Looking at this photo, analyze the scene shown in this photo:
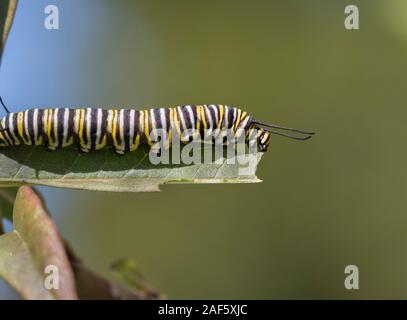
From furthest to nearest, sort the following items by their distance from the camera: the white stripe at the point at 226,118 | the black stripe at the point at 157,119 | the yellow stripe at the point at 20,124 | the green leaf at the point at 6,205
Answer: the white stripe at the point at 226,118, the black stripe at the point at 157,119, the yellow stripe at the point at 20,124, the green leaf at the point at 6,205

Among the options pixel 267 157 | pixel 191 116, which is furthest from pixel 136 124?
pixel 267 157

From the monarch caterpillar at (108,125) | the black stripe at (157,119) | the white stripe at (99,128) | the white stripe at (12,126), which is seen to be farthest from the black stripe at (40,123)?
the black stripe at (157,119)

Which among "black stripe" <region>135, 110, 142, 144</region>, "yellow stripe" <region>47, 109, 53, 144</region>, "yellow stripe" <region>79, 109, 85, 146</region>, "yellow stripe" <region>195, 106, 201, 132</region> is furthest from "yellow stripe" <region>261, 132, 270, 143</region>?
"yellow stripe" <region>47, 109, 53, 144</region>

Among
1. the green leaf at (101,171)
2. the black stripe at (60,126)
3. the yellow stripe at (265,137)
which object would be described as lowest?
the green leaf at (101,171)

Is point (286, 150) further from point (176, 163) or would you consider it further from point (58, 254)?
point (58, 254)

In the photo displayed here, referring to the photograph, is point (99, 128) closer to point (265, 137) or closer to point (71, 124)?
point (71, 124)

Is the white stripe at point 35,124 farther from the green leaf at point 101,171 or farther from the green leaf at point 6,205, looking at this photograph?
the green leaf at point 6,205

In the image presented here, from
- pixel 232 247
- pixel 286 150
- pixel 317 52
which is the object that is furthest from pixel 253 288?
pixel 317 52
